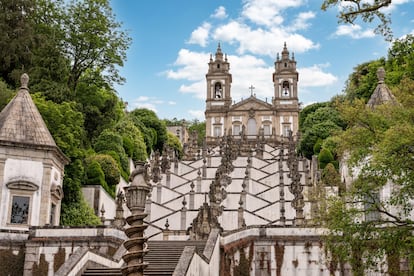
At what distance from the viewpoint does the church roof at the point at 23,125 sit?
21.6 m

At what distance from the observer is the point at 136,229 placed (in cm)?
843

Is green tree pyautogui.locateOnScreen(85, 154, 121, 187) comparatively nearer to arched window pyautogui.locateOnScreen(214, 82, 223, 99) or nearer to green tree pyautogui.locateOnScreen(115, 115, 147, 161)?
green tree pyautogui.locateOnScreen(115, 115, 147, 161)

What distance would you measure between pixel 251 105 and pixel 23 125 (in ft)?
159

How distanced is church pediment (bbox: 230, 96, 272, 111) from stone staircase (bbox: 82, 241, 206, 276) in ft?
161

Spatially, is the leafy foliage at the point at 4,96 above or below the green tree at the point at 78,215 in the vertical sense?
above

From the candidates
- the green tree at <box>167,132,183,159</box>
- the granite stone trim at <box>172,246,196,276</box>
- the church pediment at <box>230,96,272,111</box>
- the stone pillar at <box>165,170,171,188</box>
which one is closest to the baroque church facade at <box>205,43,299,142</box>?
the church pediment at <box>230,96,272,111</box>

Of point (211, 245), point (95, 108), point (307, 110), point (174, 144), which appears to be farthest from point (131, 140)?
point (307, 110)

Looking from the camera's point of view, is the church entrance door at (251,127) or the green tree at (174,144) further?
the church entrance door at (251,127)

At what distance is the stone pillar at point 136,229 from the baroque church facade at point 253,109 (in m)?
56.7

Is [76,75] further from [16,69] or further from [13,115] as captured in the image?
[13,115]

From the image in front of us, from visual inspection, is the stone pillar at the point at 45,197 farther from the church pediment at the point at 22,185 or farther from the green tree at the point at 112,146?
the green tree at the point at 112,146

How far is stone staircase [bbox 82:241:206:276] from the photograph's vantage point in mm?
14844

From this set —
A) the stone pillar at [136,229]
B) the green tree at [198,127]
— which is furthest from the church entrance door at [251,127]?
the stone pillar at [136,229]

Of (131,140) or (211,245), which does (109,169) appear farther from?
(211,245)
